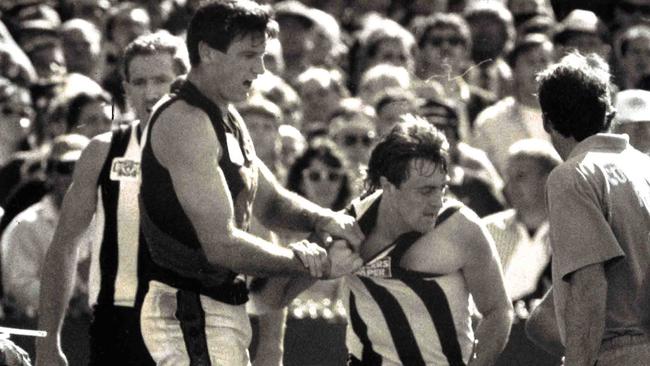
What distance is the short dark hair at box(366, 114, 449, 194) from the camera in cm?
707

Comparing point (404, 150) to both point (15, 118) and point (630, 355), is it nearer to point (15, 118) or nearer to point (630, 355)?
point (630, 355)

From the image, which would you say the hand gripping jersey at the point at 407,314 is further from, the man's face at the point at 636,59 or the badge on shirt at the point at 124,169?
the man's face at the point at 636,59

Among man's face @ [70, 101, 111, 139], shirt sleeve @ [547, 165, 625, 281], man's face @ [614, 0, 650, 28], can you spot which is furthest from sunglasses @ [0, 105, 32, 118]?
shirt sleeve @ [547, 165, 625, 281]

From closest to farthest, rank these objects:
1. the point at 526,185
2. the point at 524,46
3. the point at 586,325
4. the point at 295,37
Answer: the point at 586,325
the point at 526,185
the point at 524,46
the point at 295,37

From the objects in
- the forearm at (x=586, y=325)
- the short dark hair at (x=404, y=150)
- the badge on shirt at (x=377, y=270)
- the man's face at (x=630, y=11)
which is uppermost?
the short dark hair at (x=404, y=150)

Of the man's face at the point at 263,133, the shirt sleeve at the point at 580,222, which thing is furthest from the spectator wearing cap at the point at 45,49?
the shirt sleeve at the point at 580,222

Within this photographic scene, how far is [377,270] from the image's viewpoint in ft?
23.2

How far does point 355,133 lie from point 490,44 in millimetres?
A: 1928

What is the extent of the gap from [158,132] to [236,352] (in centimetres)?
85

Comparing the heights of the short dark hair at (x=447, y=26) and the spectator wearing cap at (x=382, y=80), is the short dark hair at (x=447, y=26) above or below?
above

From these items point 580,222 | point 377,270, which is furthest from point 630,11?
point 580,222

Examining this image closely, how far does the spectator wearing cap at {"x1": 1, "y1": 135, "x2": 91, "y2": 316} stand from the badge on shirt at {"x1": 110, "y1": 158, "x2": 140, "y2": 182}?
2.35 meters

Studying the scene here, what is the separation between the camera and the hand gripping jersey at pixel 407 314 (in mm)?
7043

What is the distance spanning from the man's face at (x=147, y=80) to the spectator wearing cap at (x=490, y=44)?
493cm
